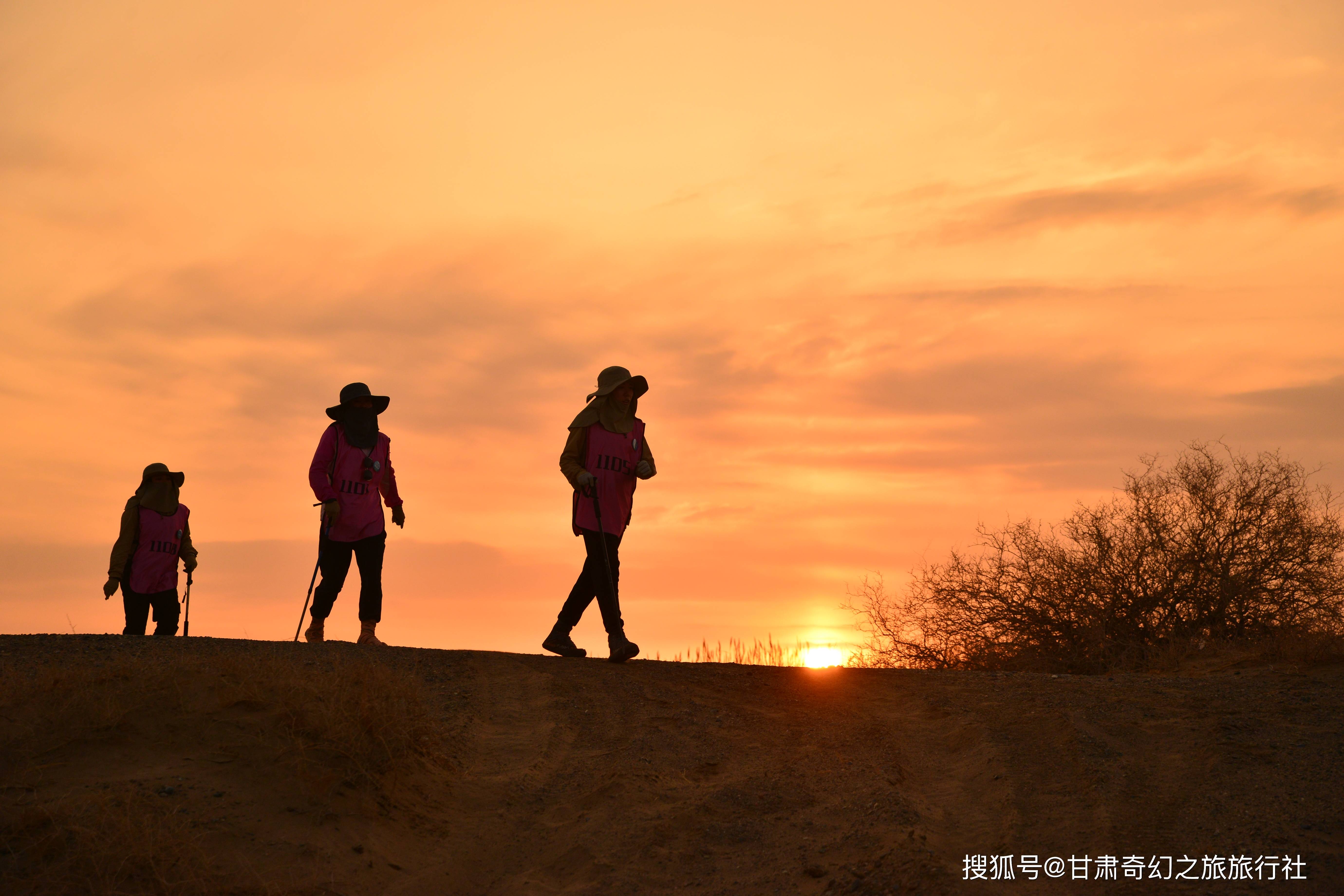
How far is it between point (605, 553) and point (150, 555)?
564cm

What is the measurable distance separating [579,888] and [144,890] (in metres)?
1.88

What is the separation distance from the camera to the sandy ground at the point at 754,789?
5.14 m

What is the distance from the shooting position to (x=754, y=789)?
6090 millimetres

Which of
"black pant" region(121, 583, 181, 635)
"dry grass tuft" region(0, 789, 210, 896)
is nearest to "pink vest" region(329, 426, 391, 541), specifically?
"black pant" region(121, 583, 181, 635)

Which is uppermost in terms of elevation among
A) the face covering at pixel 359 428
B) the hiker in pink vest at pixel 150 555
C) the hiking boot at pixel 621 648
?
the face covering at pixel 359 428

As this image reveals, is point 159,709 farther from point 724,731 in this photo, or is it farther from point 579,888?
point 724,731

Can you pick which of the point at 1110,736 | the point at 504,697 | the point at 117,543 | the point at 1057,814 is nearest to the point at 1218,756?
the point at 1110,736

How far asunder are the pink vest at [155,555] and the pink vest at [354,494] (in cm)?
326

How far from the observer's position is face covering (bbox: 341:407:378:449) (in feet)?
32.4

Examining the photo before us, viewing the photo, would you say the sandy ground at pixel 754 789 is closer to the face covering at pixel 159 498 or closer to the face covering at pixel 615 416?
the face covering at pixel 615 416

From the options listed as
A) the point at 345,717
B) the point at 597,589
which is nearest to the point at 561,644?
the point at 597,589

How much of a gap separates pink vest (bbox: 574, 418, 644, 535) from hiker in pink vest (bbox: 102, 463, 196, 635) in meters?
5.28

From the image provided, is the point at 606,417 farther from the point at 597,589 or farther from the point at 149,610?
the point at 149,610

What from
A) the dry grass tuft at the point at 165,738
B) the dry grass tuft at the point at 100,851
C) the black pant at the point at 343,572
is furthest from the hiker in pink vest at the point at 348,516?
the dry grass tuft at the point at 100,851
